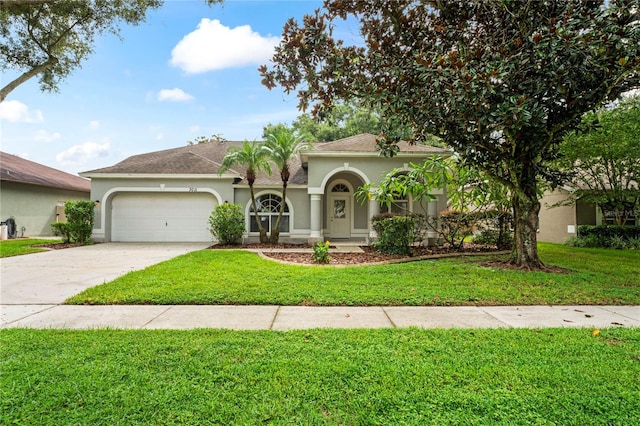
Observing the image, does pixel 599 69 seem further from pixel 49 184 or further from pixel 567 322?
pixel 49 184

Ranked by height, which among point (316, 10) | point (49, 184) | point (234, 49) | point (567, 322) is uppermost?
point (234, 49)

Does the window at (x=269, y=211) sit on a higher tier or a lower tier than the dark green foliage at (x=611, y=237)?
higher

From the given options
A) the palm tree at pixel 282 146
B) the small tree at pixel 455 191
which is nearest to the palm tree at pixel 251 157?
the palm tree at pixel 282 146

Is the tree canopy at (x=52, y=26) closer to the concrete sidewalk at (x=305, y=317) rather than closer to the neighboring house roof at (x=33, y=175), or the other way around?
the neighboring house roof at (x=33, y=175)

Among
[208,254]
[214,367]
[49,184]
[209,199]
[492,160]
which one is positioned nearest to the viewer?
[214,367]

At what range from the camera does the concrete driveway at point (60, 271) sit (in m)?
5.67

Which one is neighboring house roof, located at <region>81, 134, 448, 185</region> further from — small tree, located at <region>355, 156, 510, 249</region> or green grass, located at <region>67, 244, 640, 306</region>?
green grass, located at <region>67, 244, 640, 306</region>

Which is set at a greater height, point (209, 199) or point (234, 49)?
point (234, 49)

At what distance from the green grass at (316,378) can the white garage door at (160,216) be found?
1161cm

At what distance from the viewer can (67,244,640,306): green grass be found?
17.3 ft

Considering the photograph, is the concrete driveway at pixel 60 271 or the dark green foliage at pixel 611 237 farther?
the dark green foliage at pixel 611 237

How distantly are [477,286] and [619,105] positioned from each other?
12.1m

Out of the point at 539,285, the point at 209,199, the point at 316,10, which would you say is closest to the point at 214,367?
the point at 539,285

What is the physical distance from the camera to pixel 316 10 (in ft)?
24.9
